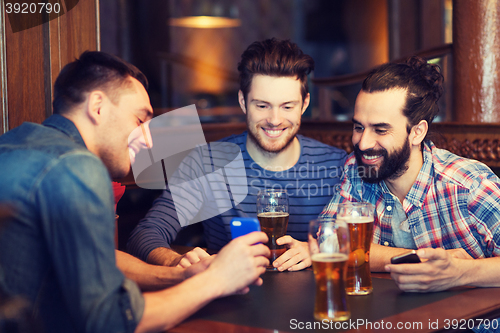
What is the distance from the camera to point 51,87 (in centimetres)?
203

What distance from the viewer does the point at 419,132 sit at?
6.30ft

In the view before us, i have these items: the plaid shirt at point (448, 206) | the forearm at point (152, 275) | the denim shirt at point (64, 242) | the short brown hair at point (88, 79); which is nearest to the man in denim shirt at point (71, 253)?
the denim shirt at point (64, 242)

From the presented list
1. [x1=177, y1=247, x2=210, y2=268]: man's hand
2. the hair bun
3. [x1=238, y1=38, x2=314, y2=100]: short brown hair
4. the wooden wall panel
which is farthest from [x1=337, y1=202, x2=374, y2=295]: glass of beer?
the wooden wall panel

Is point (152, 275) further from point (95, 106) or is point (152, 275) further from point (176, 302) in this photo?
point (95, 106)

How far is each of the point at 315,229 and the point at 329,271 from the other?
0.10 m

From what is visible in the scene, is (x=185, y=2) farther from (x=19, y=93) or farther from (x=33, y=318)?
(x=33, y=318)

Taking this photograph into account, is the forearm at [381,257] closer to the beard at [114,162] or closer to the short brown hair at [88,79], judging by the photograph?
the beard at [114,162]

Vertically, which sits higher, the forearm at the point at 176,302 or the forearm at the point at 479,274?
the forearm at the point at 176,302

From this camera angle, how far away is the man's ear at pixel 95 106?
1271 mm

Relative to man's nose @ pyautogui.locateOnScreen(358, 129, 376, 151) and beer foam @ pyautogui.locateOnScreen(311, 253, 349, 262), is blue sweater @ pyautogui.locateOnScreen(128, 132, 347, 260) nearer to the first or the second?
man's nose @ pyautogui.locateOnScreen(358, 129, 376, 151)

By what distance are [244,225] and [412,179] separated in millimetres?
872

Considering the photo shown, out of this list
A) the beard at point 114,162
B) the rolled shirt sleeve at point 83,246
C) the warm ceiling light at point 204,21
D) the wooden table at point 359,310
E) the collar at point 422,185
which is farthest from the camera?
the warm ceiling light at point 204,21

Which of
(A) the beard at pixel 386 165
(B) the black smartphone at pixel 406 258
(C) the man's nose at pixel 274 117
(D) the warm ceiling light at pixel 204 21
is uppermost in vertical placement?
(D) the warm ceiling light at pixel 204 21

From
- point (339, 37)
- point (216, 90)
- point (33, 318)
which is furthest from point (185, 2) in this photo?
point (33, 318)
